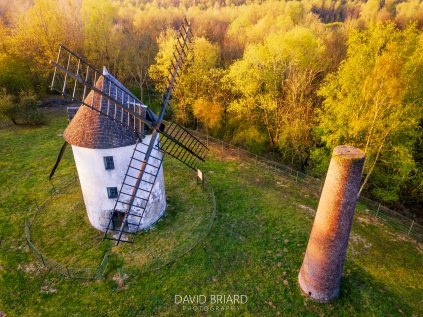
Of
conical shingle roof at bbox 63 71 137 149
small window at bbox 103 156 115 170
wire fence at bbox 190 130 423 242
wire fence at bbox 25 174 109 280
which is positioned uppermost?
conical shingle roof at bbox 63 71 137 149

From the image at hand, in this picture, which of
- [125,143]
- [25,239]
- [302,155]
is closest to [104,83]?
[125,143]

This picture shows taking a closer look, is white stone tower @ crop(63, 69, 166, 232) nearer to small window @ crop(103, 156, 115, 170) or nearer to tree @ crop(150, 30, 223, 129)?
small window @ crop(103, 156, 115, 170)

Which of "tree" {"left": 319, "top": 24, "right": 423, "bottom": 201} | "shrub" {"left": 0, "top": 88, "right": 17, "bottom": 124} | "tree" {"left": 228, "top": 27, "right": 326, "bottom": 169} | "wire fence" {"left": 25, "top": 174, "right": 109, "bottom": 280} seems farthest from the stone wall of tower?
"shrub" {"left": 0, "top": 88, "right": 17, "bottom": 124}

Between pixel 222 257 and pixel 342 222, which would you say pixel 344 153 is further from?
pixel 222 257

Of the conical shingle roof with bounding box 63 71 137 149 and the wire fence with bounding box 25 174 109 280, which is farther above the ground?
the conical shingle roof with bounding box 63 71 137 149

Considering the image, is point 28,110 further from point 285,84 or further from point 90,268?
point 285,84

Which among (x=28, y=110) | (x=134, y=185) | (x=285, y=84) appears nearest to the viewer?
(x=134, y=185)

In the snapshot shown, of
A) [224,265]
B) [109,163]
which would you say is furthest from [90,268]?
[224,265]
